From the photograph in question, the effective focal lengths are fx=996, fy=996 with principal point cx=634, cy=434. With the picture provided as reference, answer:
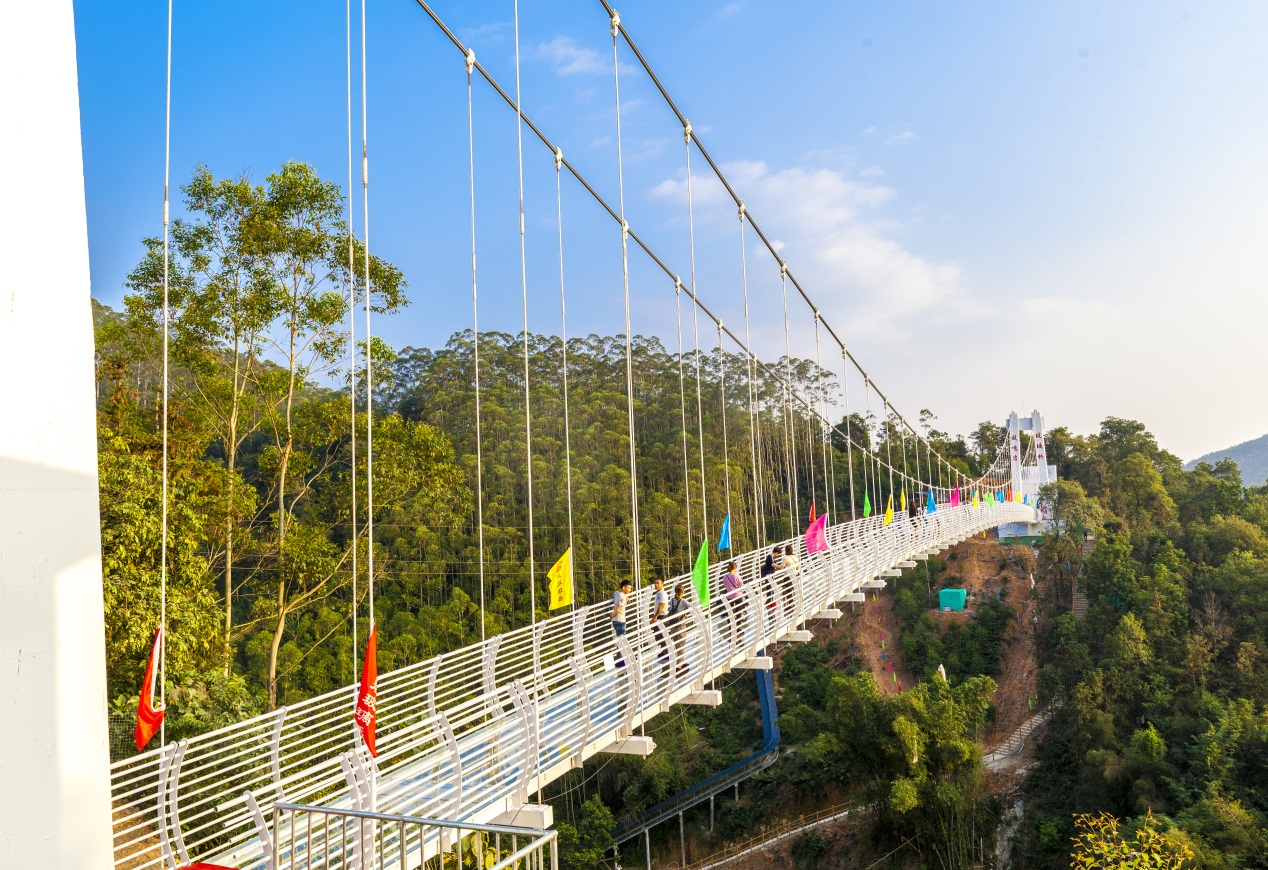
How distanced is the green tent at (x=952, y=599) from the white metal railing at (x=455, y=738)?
74.1 ft

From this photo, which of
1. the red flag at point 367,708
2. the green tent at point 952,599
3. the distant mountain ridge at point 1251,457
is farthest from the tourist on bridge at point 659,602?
the distant mountain ridge at point 1251,457

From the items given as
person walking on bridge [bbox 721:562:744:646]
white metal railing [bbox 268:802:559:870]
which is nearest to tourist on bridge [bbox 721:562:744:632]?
person walking on bridge [bbox 721:562:744:646]

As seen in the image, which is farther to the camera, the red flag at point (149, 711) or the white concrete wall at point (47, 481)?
the red flag at point (149, 711)

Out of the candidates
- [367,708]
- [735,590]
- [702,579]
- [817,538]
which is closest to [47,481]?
[367,708]

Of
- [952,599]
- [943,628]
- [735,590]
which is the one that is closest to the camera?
[735,590]

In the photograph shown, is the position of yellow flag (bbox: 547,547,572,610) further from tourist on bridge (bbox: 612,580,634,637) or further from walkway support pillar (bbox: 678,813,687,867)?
walkway support pillar (bbox: 678,813,687,867)

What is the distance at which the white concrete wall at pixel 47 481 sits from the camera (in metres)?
2.32

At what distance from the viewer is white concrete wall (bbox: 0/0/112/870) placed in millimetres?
2316

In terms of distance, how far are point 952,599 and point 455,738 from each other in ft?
95.3

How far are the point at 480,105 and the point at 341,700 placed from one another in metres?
15.9

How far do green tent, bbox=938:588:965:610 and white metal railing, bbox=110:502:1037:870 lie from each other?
2257cm

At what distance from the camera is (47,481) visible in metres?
2.41

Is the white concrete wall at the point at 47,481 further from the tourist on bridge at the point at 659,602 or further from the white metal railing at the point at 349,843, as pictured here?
the tourist on bridge at the point at 659,602

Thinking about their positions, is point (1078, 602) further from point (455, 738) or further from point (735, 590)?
point (455, 738)
